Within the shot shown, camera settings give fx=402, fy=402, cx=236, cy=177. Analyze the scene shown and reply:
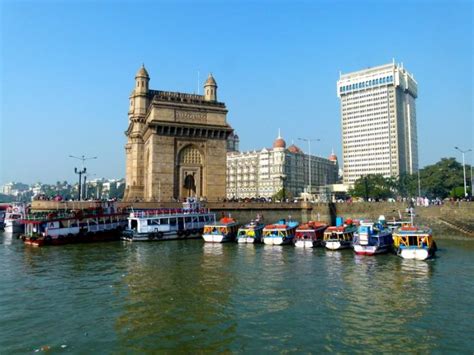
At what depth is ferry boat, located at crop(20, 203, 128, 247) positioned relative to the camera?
48.0 meters

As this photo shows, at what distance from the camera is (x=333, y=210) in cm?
7406

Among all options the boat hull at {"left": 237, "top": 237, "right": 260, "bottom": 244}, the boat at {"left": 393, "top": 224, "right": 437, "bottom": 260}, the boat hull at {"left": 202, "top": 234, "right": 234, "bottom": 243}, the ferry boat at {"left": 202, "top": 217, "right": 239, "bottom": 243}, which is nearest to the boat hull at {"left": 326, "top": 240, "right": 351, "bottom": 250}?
the boat at {"left": 393, "top": 224, "right": 437, "bottom": 260}

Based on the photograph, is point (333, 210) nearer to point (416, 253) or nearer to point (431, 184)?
point (416, 253)

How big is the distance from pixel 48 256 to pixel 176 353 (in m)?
28.4

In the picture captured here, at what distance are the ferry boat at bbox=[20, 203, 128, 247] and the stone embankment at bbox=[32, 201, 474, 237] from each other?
7046 mm

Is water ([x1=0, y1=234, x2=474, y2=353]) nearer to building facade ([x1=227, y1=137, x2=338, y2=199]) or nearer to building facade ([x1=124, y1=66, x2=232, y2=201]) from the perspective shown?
building facade ([x1=124, y1=66, x2=232, y2=201])

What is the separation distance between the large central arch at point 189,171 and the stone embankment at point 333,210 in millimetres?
9252

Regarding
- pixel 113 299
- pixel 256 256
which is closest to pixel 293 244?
pixel 256 256

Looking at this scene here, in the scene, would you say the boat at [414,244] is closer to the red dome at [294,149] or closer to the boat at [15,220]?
the boat at [15,220]

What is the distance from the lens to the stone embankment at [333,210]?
5675 centimetres

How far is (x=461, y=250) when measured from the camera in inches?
1673

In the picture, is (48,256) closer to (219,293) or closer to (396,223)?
(219,293)

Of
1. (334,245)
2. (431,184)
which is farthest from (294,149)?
(334,245)

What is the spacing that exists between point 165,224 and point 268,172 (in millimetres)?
106532
